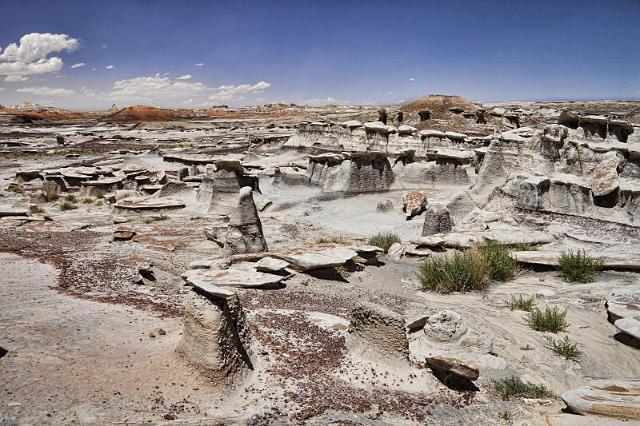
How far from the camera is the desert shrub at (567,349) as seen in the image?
5770mm

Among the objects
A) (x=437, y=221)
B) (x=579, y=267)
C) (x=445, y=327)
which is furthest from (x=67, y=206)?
(x=579, y=267)

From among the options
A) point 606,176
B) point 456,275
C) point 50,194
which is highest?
point 606,176

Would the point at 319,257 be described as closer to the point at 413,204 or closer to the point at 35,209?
the point at 413,204

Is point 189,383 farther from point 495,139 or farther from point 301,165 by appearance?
point 301,165

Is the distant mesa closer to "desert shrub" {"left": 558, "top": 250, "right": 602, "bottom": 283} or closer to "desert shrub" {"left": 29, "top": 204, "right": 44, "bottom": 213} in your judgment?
"desert shrub" {"left": 29, "top": 204, "right": 44, "bottom": 213}

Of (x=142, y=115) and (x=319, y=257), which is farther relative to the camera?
(x=142, y=115)

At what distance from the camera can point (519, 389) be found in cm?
498

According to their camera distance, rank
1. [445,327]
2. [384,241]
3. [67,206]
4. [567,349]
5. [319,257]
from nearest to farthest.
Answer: [567,349], [445,327], [319,257], [384,241], [67,206]

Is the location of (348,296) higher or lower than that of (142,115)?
lower

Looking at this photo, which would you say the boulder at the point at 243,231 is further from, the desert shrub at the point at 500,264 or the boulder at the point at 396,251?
the desert shrub at the point at 500,264

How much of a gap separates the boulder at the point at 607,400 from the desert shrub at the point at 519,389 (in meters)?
0.54

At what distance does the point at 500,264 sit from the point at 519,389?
414 cm

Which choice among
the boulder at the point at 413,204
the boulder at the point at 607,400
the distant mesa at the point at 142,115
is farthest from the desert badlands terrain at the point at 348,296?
the distant mesa at the point at 142,115

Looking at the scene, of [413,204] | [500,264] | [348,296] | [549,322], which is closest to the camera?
[549,322]
